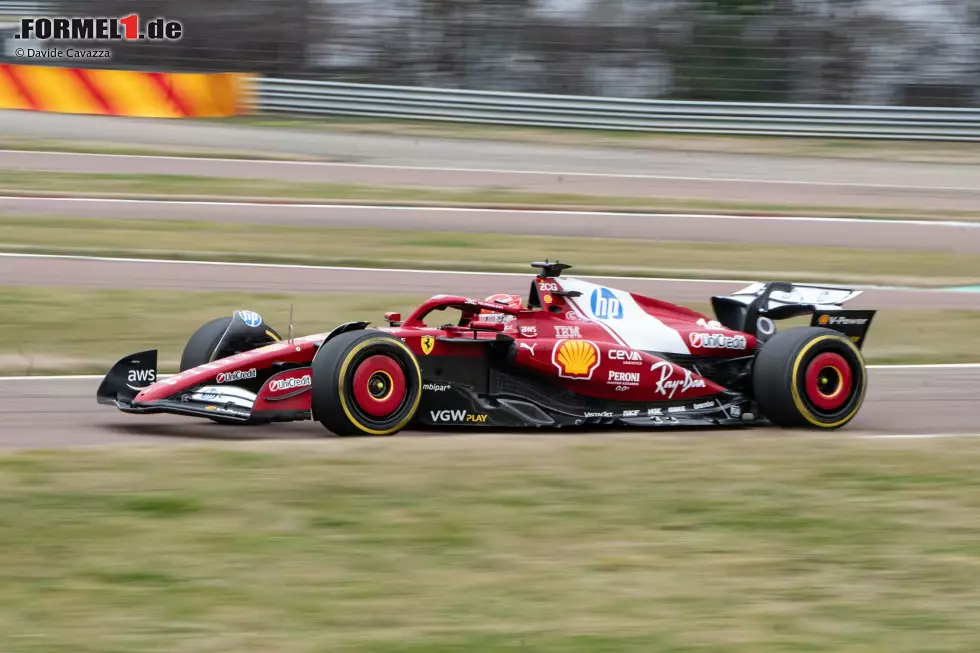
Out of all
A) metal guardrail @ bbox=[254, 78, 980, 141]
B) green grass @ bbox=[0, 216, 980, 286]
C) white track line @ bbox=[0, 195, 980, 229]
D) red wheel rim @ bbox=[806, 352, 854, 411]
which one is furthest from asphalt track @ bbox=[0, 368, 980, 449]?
metal guardrail @ bbox=[254, 78, 980, 141]

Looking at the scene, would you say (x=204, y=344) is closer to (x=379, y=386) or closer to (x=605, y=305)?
(x=379, y=386)

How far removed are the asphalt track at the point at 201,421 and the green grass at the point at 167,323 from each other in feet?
3.16

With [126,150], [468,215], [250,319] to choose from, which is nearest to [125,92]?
[126,150]

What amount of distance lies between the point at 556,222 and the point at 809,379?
1021 centimetres

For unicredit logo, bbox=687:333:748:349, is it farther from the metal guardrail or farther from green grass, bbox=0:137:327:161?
the metal guardrail

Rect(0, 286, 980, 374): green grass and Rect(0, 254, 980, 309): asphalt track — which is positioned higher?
Rect(0, 254, 980, 309): asphalt track

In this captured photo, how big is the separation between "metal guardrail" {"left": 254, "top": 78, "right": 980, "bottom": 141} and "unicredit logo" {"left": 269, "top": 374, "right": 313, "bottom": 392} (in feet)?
65.9

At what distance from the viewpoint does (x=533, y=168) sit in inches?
925

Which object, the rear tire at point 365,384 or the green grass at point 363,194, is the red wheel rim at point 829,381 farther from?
the green grass at point 363,194

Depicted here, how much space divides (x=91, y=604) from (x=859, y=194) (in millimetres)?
18526

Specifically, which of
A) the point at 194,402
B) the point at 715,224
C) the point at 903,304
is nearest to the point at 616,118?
the point at 715,224

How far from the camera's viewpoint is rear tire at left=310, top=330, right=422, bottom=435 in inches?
319

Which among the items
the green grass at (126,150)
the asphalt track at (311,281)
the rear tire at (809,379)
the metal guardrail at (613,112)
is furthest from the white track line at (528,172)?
the rear tire at (809,379)

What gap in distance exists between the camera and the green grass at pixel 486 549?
5012mm
